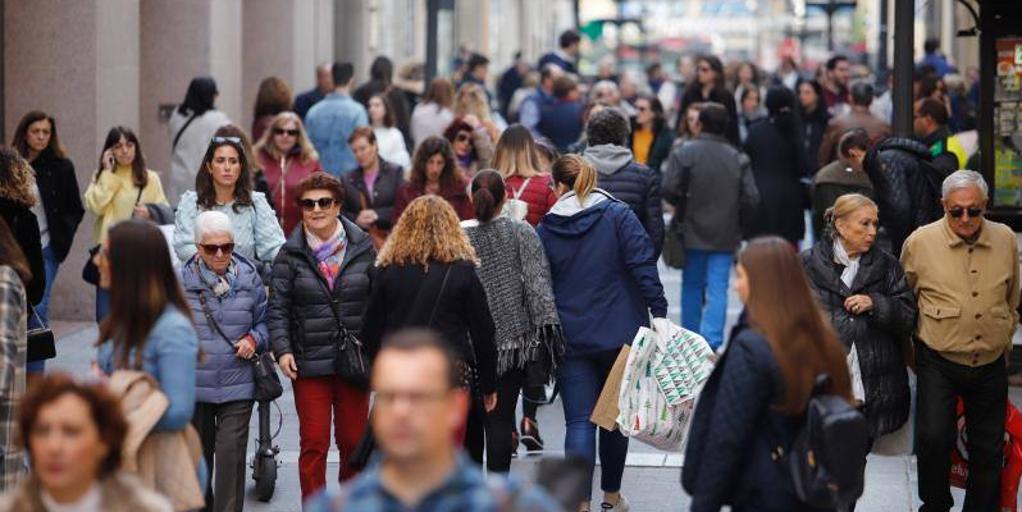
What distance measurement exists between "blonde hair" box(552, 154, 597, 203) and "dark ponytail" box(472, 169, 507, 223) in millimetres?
482

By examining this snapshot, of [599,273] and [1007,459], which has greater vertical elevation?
[599,273]

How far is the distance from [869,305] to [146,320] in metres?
3.39

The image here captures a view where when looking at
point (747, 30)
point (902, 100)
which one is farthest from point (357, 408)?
point (747, 30)

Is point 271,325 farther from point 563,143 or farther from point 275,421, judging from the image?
point 563,143

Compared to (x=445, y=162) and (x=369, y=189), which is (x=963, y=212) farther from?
(x=369, y=189)

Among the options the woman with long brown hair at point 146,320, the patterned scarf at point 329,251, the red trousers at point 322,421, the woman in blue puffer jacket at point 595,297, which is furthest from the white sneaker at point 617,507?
the woman with long brown hair at point 146,320

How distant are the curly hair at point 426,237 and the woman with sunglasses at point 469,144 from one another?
247 inches

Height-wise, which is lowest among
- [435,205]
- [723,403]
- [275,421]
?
[275,421]

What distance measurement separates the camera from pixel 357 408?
9227mm

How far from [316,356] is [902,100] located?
5165mm

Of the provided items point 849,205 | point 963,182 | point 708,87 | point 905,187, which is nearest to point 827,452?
point 849,205

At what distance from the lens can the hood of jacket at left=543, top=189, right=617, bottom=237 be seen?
32.0 feet

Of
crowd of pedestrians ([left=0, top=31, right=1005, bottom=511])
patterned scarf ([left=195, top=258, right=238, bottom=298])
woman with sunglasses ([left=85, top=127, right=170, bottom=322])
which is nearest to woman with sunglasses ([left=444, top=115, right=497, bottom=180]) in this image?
crowd of pedestrians ([left=0, top=31, right=1005, bottom=511])

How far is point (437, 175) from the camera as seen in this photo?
40.0ft
